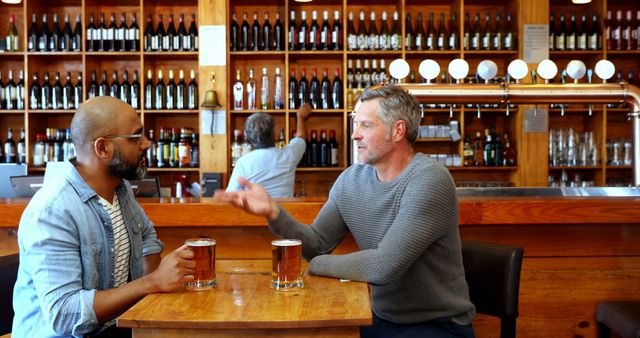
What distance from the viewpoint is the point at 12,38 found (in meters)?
5.34

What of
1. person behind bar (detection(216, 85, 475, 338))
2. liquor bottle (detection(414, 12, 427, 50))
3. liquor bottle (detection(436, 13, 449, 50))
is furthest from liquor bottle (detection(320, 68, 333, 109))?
person behind bar (detection(216, 85, 475, 338))

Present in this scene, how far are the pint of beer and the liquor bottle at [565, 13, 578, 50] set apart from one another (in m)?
4.42

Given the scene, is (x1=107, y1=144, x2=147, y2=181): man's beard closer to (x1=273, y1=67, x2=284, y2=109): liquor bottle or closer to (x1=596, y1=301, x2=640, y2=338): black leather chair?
(x1=596, y1=301, x2=640, y2=338): black leather chair

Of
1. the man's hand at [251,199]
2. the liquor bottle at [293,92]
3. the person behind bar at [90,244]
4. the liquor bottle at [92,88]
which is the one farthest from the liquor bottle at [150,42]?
the man's hand at [251,199]

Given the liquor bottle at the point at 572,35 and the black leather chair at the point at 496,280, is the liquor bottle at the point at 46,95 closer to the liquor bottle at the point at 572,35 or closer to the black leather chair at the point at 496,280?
the liquor bottle at the point at 572,35

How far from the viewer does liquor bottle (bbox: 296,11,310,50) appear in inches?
208

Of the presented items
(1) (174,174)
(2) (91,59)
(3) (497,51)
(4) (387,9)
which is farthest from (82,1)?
(3) (497,51)

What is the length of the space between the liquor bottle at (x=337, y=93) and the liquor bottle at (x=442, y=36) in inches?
32.2

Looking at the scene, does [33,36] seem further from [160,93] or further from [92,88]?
[160,93]

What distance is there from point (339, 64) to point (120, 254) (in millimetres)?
3914

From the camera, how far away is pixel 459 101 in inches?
128

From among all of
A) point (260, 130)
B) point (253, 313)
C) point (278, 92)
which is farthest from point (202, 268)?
point (278, 92)

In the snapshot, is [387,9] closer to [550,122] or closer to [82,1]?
A: [550,122]

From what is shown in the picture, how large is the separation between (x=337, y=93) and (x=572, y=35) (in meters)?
1.93
